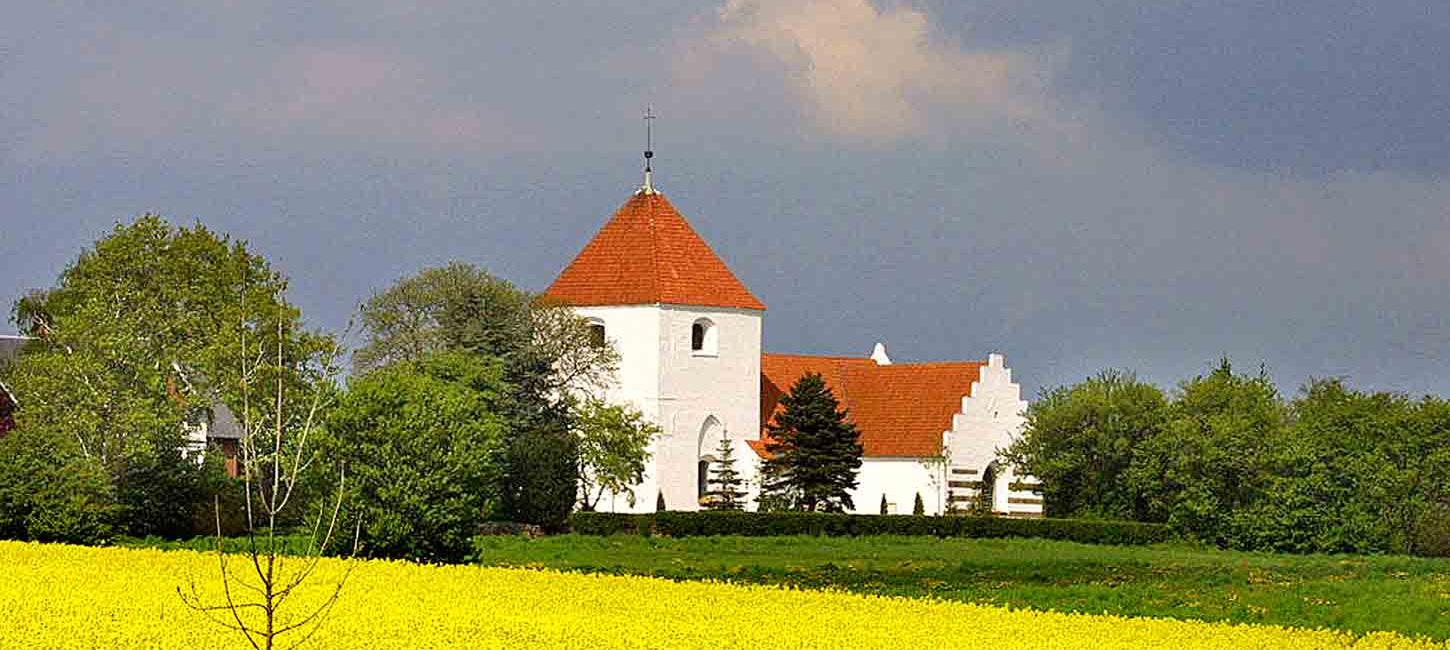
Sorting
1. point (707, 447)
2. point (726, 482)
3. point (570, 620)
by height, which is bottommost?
point (570, 620)

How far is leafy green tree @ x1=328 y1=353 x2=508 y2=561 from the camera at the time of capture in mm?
41094

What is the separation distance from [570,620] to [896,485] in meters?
57.2

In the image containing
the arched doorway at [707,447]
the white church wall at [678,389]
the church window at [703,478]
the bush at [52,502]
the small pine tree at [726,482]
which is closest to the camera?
the bush at [52,502]

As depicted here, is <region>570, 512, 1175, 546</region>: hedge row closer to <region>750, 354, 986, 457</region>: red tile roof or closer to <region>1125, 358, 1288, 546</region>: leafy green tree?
<region>1125, 358, 1288, 546</region>: leafy green tree

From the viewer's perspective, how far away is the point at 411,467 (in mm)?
42312

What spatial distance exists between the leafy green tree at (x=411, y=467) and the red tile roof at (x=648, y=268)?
111ft

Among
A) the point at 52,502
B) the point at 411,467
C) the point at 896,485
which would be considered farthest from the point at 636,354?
the point at 411,467

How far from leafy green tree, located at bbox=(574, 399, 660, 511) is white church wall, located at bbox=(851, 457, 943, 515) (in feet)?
30.6

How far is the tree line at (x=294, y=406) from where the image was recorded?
4259 centimetres

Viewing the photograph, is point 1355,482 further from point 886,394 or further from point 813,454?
point 886,394

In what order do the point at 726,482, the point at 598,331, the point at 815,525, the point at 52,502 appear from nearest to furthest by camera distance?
the point at 52,502 < the point at 815,525 < the point at 726,482 < the point at 598,331

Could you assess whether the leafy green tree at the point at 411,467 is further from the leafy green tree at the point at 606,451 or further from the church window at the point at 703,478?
the church window at the point at 703,478

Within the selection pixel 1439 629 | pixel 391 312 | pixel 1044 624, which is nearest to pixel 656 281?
pixel 391 312

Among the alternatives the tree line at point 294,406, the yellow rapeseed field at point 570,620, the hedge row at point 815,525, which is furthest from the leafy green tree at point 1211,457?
the yellow rapeseed field at point 570,620
